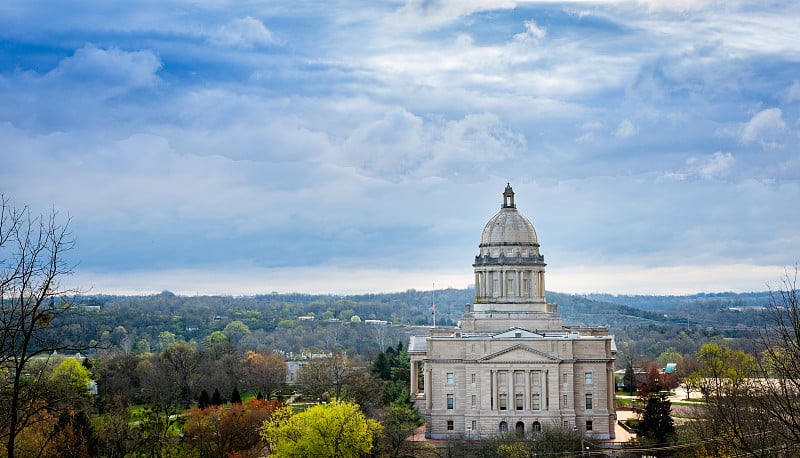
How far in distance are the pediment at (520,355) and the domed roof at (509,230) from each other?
42.2ft

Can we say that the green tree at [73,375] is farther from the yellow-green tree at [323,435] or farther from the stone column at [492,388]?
the stone column at [492,388]

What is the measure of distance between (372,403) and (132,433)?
25463 millimetres

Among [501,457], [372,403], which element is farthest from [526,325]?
[501,457]

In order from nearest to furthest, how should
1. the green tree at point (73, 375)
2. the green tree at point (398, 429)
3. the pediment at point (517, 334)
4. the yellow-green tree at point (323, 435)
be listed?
1. the yellow-green tree at point (323, 435)
2. the green tree at point (398, 429)
3. the pediment at point (517, 334)
4. the green tree at point (73, 375)

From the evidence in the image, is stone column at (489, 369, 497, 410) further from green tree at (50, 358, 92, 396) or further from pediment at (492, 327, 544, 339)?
green tree at (50, 358, 92, 396)

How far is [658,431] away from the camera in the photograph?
62031mm

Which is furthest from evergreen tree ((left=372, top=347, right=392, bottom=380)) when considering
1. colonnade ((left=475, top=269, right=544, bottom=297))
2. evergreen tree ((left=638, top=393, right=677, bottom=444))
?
evergreen tree ((left=638, top=393, right=677, bottom=444))

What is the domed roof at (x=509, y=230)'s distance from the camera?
79.3 meters

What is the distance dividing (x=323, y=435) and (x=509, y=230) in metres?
34.2

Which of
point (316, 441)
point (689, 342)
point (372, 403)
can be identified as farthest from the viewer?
point (689, 342)

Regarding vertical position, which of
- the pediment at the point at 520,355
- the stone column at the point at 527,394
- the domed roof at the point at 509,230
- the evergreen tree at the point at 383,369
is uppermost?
the domed roof at the point at 509,230

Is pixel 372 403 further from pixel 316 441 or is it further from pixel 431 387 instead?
pixel 316 441

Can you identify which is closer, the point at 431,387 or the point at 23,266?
the point at 23,266

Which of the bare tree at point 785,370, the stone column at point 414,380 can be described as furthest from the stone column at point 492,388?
the bare tree at point 785,370
